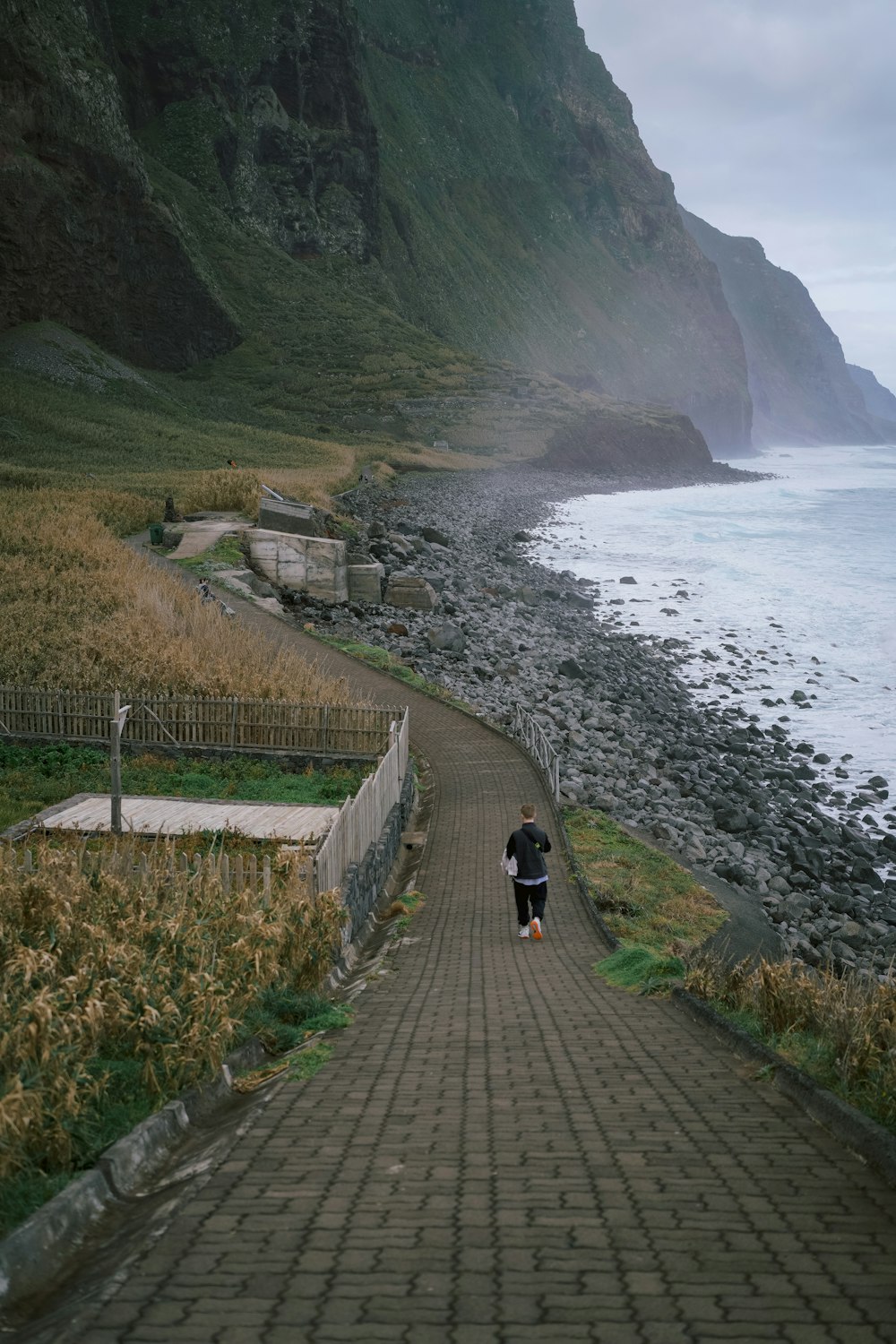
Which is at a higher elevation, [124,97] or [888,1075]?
A: [124,97]

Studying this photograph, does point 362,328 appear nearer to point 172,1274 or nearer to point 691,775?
point 691,775

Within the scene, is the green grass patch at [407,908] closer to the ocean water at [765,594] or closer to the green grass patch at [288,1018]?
the green grass patch at [288,1018]

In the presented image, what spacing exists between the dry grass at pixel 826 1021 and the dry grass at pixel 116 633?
1246 centimetres

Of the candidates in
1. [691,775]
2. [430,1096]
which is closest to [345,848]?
[430,1096]

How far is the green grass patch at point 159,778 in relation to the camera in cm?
1777

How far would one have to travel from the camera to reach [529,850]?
12.3m

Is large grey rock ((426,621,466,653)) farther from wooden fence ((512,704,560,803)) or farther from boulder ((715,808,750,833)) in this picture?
boulder ((715,808,750,833))

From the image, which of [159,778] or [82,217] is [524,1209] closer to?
[159,778]

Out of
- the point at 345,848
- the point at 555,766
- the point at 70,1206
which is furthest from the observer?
the point at 555,766

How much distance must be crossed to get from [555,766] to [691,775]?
6.01 m

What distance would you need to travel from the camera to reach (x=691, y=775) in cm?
2425

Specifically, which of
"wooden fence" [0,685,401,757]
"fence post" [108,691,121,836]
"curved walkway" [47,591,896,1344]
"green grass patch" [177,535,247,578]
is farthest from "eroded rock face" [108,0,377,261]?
"curved walkway" [47,591,896,1344]

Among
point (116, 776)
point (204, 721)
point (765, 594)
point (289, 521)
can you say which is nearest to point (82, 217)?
point (289, 521)

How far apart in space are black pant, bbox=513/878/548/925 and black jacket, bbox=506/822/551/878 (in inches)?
5.5
